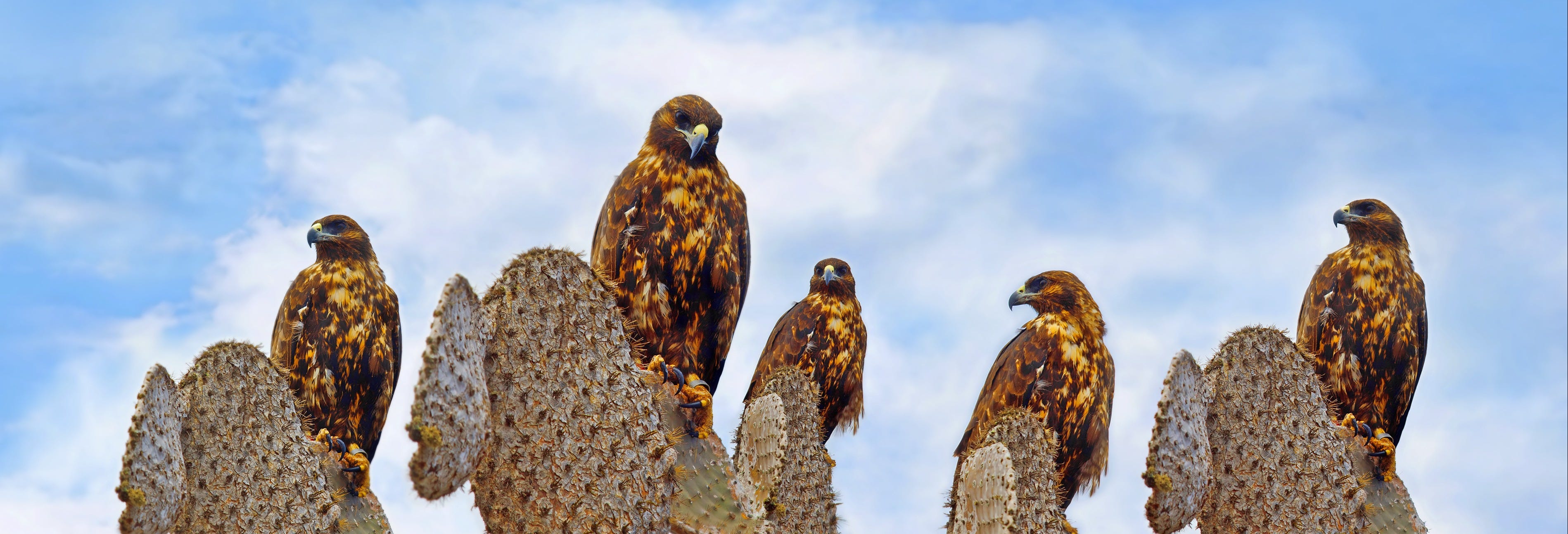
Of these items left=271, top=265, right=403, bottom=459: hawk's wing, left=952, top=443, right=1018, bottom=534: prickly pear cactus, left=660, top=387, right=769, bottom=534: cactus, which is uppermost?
left=271, top=265, right=403, bottom=459: hawk's wing

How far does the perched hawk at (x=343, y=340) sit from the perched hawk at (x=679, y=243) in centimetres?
139

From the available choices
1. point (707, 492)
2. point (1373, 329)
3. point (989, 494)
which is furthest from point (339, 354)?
point (1373, 329)

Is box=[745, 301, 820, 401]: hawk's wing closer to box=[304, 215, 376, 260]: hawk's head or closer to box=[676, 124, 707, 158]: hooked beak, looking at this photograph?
box=[676, 124, 707, 158]: hooked beak

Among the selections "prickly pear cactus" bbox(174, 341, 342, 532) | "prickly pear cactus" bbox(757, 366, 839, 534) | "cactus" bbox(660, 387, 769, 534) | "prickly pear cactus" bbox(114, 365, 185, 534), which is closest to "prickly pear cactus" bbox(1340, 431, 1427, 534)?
"prickly pear cactus" bbox(757, 366, 839, 534)

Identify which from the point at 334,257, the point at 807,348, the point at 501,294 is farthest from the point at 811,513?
the point at 334,257

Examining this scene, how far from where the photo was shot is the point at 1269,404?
962 centimetres

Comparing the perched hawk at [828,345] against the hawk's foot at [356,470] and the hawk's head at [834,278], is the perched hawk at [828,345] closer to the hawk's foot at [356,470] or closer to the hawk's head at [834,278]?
the hawk's head at [834,278]

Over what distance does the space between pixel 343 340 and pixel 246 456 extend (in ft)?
3.93

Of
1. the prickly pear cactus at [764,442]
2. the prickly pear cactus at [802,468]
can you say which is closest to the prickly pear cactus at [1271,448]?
the prickly pear cactus at [802,468]

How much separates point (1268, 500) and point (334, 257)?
22.2ft

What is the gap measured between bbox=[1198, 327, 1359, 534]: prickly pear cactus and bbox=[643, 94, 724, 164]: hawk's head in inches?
175

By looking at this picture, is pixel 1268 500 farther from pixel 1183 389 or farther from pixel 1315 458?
pixel 1183 389

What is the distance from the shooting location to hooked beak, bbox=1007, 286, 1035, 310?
9.10m

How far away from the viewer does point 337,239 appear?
305 inches
